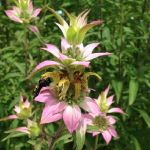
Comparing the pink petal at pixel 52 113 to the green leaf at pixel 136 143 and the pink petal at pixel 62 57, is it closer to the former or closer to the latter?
the pink petal at pixel 62 57

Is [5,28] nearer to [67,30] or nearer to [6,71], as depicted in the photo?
[6,71]

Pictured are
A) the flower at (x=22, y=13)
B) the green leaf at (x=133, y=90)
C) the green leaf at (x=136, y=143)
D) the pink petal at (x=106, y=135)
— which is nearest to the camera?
the pink petal at (x=106, y=135)

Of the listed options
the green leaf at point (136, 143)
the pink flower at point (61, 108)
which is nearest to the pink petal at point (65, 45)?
the pink flower at point (61, 108)

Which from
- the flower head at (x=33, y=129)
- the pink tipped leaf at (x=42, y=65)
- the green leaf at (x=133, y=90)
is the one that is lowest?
the green leaf at (x=133, y=90)

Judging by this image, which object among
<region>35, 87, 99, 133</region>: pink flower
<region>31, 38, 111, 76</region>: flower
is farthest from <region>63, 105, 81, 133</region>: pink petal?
<region>31, 38, 111, 76</region>: flower

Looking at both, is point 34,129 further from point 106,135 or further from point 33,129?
point 106,135

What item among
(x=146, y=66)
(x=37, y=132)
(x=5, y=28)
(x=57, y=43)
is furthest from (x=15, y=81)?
(x=37, y=132)
